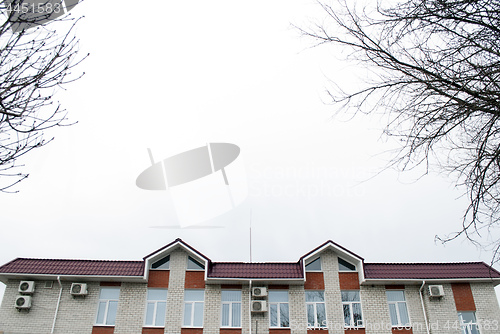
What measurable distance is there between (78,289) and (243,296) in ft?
18.7

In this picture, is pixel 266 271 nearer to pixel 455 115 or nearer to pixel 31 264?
pixel 31 264

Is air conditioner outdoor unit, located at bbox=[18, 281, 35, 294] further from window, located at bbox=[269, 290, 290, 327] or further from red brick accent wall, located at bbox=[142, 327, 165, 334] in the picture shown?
window, located at bbox=[269, 290, 290, 327]

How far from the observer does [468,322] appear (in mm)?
14305

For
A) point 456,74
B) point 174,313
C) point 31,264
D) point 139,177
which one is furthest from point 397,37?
point 31,264

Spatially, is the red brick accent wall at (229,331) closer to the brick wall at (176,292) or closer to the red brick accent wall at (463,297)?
the brick wall at (176,292)

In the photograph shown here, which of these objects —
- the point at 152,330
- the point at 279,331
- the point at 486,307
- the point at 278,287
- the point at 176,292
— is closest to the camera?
the point at 152,330

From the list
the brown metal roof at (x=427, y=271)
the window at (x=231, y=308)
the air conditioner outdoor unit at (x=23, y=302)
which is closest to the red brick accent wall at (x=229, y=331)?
the window at (x=231, y=308)

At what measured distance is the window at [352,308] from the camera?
1425 cm

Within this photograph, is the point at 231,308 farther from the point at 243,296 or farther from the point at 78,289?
the point at 78,289

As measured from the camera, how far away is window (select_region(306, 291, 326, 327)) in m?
14.3

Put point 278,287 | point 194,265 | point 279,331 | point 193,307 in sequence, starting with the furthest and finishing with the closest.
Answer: point 194,265, point 278,287, point 193,307, point 279,331

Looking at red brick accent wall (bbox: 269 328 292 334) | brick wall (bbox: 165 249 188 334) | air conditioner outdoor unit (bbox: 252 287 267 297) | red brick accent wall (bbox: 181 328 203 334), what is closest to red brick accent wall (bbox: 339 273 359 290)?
red brick accent wall (bbox: 269 328 292 334)

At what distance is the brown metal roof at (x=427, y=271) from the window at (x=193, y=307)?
5.88 m
